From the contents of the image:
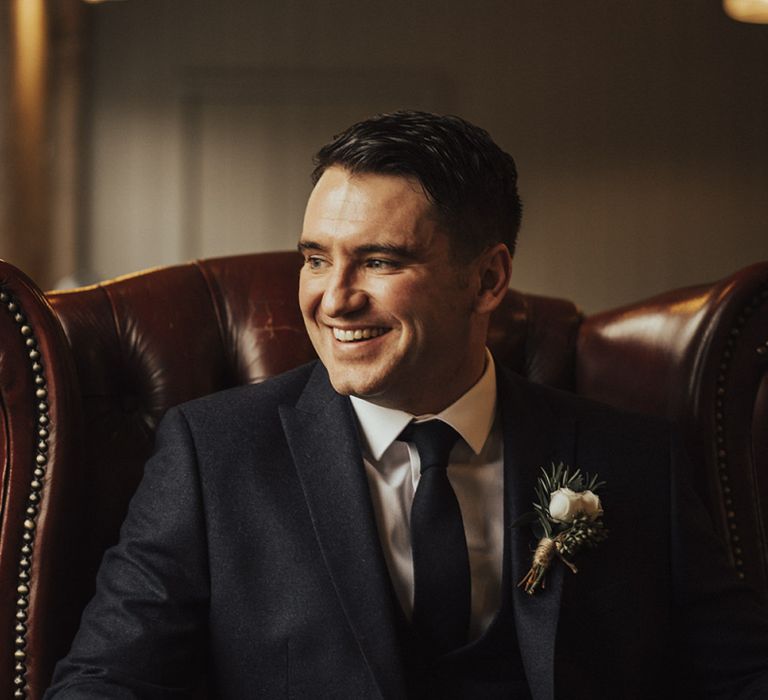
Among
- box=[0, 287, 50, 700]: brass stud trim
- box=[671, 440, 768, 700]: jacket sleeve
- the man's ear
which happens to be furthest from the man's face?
box=[671, 440, 768, 700]: jacket sleeve

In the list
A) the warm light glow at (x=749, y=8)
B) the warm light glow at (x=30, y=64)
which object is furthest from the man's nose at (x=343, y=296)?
the warm light glow at (x=30, y=64)

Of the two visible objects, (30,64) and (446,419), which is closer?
(446,419)

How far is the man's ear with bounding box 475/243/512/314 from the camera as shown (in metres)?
1.72

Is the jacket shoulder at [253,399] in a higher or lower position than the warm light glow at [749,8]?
lower

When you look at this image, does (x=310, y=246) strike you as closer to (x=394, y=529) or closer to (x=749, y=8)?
(x=394, y=529)

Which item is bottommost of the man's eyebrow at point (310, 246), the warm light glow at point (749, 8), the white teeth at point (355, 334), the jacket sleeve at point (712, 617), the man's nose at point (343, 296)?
the jacket sleeve at point (712, 617)

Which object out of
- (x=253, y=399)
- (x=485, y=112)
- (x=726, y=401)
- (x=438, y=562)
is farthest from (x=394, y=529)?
(x=485, y=112)

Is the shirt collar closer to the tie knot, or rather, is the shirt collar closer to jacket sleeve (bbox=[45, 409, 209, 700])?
the tie knot

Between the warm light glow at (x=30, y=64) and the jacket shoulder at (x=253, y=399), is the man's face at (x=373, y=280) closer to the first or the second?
the jacket shoulder at (x=253, y=399)

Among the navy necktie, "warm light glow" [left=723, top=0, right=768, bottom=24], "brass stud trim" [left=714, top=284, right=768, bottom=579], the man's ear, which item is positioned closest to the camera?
the navy necktie

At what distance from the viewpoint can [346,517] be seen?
1.57 meters

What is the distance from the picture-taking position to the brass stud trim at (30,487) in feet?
5.07

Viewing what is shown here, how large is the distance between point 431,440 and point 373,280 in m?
0.27

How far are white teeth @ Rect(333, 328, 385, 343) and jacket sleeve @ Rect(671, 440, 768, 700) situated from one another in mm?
586
